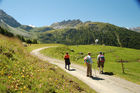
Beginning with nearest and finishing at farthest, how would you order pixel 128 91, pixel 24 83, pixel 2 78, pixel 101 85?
1. pixel 2 78
2. pixel 24 83
3. pixel 128 91
4. pixel 101 85

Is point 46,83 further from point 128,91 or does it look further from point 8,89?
point 128,91

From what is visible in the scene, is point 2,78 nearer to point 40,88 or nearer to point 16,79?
point 16,79

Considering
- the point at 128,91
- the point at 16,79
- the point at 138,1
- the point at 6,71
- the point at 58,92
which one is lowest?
the point at 128,91

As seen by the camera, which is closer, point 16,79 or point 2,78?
point 2,78

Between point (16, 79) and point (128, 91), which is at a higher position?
point (16, 79)

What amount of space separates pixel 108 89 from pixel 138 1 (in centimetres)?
988

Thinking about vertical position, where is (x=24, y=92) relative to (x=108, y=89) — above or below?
above

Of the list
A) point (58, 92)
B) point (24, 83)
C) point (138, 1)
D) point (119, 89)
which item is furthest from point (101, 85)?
point (138, 1)

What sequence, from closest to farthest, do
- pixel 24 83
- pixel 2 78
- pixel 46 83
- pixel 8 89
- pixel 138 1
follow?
pixel 138 1, pixel 8 89, pixel 2 78, pixel 24 83, pixel 46 83

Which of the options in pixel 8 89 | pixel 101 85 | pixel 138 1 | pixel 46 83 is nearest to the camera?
pixel 138 1

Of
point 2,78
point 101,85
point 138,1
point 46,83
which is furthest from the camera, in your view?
point 101,85

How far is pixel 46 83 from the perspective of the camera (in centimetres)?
771

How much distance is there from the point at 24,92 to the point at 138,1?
6.88m

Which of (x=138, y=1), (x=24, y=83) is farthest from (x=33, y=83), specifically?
(x=138, y=1)
